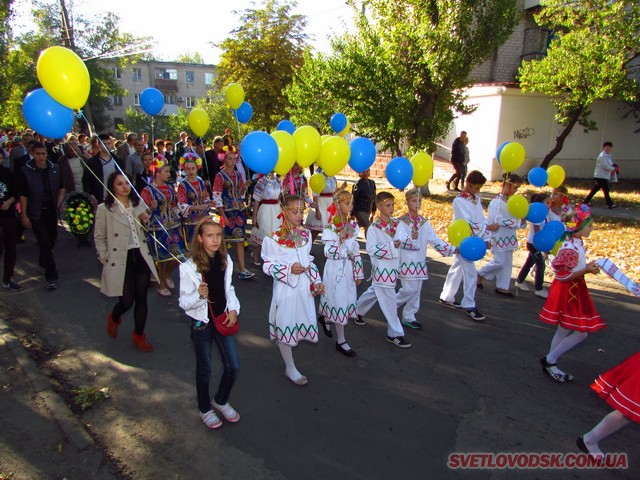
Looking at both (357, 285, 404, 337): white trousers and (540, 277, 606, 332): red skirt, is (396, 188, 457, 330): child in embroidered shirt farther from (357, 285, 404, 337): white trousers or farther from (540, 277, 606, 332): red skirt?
(540, 277, 606, 332): red skirt

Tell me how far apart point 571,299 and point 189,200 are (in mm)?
4893

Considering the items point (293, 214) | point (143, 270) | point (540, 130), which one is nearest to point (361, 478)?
point (293, 214)

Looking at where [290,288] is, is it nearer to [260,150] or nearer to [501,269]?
[260,150]

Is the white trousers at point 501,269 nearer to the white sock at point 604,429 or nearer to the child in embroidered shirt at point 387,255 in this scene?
the child in embroidered shirt at point 387,255

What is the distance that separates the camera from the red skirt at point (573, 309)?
4094 millimetres

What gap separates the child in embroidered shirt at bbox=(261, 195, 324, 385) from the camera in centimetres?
404

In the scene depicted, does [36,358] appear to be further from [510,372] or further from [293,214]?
[510,372]

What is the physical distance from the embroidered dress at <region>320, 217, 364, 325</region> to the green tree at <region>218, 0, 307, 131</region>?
1529 centimetres

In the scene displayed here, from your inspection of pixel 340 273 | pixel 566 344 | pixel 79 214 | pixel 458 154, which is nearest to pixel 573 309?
pixel 566 344

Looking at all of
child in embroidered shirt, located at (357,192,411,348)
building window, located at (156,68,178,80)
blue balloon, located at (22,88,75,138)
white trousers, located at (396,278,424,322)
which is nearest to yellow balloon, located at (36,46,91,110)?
blue balloon, located at (22,88,75,138)

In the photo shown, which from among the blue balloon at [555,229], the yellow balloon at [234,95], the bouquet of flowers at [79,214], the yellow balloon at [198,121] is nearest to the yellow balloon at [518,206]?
the blue balloon at [555,229]

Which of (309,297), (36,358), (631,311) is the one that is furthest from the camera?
(631,311)

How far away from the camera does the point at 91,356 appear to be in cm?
466

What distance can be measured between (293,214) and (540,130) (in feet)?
51.7
